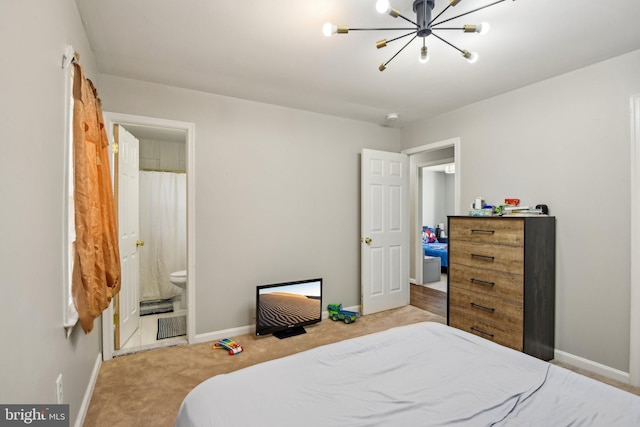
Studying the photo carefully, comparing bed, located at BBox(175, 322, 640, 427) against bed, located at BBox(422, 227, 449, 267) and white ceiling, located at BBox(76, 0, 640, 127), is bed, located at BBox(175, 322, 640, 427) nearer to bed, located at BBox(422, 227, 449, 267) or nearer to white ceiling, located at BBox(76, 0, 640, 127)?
white ceiling, located at BBox(76, 0, 640, 127)

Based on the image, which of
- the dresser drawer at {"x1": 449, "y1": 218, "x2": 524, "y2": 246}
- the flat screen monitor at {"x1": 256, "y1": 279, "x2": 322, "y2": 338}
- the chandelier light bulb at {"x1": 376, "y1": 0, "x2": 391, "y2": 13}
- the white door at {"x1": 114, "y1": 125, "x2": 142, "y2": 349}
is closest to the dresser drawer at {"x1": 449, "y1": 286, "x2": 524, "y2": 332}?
the dresser drawer at {"x1": 449, "y1": 218, "x2": 524, "y2": 246}

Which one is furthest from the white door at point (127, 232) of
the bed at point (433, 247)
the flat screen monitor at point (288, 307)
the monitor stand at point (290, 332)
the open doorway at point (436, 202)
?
the open doorway at point (436, 202)

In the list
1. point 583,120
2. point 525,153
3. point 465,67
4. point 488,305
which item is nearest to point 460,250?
point 488,305

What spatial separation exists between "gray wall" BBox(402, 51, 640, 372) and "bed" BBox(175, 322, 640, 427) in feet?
5.26

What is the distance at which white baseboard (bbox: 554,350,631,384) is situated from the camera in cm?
231

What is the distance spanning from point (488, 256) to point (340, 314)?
67.3 inches

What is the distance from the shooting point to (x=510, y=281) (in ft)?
8.44

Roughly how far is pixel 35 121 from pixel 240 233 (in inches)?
84.2

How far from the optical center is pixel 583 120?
2.54m

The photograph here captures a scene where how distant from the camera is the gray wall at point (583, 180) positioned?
92.2 inches

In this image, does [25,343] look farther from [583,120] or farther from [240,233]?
[583,120]

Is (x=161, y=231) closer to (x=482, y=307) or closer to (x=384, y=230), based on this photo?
(x=384, y=230)

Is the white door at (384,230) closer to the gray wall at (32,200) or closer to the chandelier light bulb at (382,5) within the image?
the chandelier light bulb at (382,5)

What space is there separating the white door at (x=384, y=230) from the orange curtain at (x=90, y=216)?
2.63 m
